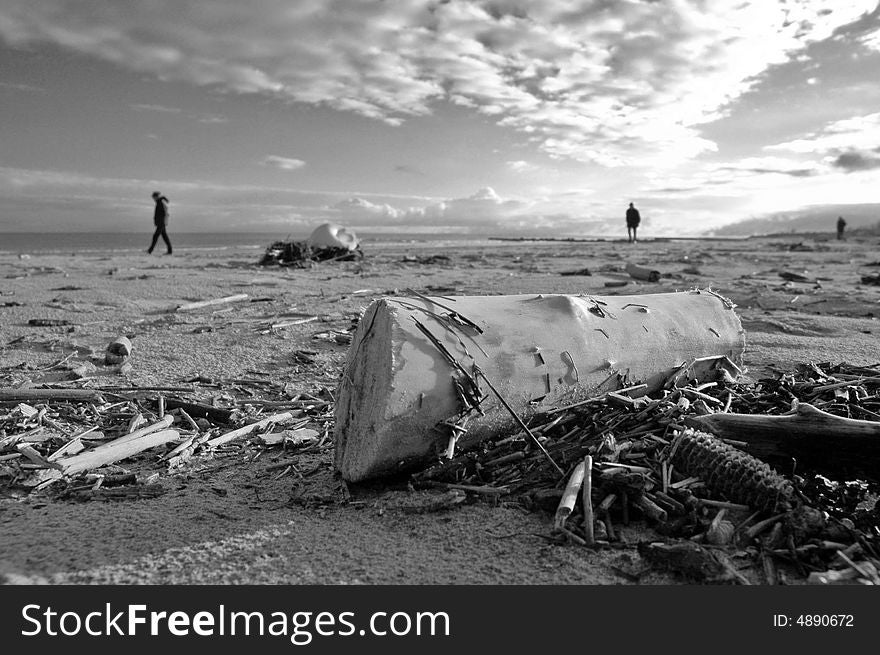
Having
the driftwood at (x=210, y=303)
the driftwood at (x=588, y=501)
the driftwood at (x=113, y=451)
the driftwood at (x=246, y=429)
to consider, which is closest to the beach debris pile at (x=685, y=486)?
the driftwood at (x=588, y=501)

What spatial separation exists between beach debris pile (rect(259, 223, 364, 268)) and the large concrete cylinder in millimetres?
10356

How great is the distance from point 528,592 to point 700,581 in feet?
1.63

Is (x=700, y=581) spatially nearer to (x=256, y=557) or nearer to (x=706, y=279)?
(x=256, y=557)

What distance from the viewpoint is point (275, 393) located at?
13.0 ft

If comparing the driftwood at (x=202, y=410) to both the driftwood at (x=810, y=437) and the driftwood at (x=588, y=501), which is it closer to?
the driftwood at (x=588, y=501)

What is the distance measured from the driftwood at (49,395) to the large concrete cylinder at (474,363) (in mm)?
1778

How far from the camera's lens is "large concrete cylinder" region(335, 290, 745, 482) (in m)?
2.38

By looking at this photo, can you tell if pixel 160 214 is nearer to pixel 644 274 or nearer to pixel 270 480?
pixel 644 274

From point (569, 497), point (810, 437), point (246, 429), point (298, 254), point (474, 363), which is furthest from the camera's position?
point (298, 254)

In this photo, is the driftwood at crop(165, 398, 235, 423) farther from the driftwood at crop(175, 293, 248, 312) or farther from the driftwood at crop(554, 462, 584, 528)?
the driftwood at crop(175, 293, 248, 312)

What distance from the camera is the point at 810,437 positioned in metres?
2.29

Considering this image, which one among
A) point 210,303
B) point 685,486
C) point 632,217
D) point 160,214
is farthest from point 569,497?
point 632,217

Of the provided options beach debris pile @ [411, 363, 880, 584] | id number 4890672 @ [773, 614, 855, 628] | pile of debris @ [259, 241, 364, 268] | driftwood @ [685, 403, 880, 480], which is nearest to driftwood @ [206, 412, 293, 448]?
beach debris pile @ [411, 363, 880, 584]

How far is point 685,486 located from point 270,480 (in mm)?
1678
